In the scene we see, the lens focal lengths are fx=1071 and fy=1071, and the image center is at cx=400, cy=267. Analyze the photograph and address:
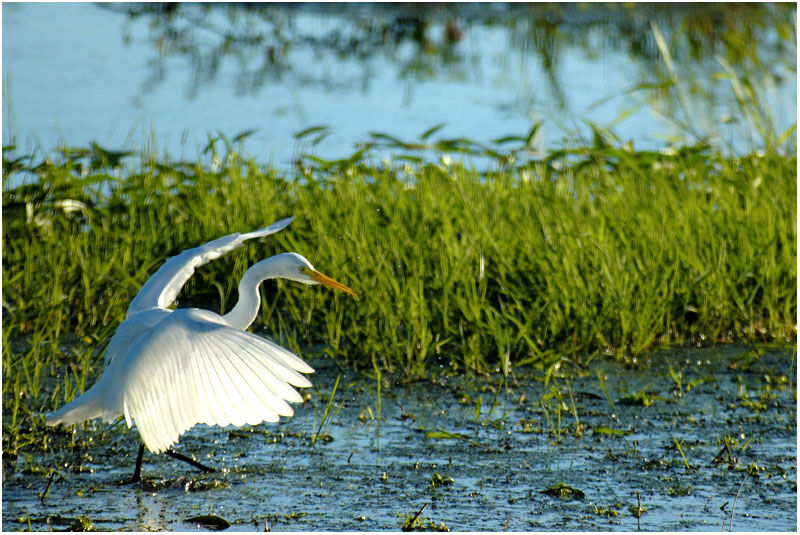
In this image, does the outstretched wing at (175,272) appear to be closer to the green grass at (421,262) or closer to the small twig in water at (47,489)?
the green grass at (421,262)

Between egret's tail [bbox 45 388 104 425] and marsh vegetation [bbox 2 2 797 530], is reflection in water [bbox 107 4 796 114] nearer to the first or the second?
marsh vegetation [bbox 2 2 797 530]

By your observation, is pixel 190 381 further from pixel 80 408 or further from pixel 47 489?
pixel 47 489

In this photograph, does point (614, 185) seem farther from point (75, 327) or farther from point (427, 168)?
point (75, 327)

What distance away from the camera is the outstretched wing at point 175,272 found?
345 centimetres

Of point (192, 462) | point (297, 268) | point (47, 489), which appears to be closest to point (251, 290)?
point (297, 268)

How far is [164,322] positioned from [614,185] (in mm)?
3049

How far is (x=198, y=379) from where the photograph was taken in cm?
283

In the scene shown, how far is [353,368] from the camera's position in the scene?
160 inches

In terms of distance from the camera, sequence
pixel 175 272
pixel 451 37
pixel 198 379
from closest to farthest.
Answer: pixel 198 379 < pixel 175 272 < pixel 451 37

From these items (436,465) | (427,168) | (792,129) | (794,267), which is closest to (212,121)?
(427,168)

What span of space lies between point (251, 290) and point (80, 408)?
27.2 inches

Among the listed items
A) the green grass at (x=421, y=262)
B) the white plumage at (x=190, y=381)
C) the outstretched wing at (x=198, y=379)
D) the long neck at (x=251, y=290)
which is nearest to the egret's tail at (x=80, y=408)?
the white plumage at (x=190, y=381)

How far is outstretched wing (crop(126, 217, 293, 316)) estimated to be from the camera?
3449 millimetres

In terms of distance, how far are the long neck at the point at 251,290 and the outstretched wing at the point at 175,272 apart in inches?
4.5
